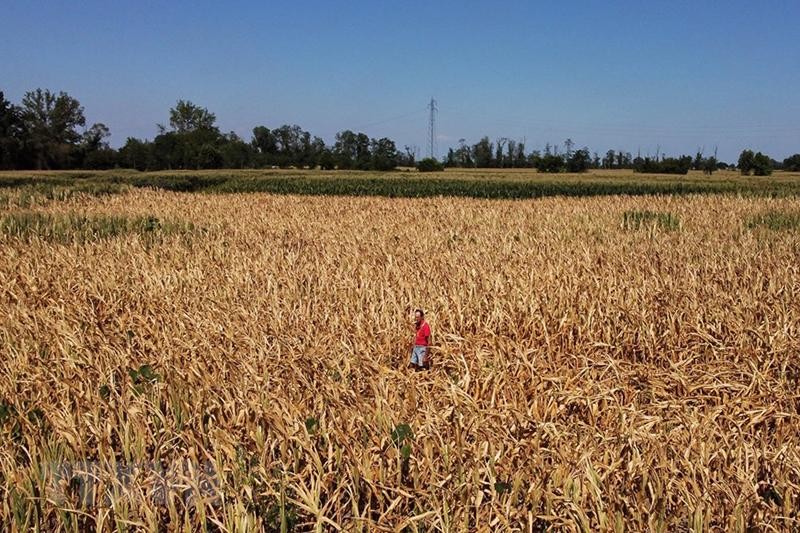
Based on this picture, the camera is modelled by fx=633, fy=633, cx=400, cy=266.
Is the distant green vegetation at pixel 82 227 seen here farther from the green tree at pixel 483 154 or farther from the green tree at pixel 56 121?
the green tree at pixel 483 154

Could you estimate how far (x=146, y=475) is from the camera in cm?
289

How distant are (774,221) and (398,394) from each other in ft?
46.9

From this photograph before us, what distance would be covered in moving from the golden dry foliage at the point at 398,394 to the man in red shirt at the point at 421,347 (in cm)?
21

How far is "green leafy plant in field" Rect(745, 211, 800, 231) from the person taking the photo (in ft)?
45.2

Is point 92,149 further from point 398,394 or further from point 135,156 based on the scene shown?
point 398,394

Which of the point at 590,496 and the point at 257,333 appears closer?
the point at 590,496

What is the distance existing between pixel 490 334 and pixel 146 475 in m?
3.02

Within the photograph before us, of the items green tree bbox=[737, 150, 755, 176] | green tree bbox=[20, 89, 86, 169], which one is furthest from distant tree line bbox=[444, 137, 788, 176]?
green tree bbox=[20, 89, 86, 169]

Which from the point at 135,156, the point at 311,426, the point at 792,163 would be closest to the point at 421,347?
the point at 311,426

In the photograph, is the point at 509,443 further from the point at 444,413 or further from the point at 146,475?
the point at 146,475

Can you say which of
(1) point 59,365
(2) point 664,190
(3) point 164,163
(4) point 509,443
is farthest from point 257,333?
(3) point 164,163

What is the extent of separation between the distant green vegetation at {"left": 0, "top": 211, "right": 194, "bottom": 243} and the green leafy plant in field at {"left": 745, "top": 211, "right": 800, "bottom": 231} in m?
12.4

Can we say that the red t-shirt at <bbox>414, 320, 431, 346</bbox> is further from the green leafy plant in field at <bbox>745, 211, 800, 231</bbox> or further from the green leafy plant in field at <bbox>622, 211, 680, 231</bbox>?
the green leafy plant in field at <bbox>745, 211, 800, 231</bbox>

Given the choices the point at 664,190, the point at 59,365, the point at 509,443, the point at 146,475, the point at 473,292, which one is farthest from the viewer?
the point at 664,190
